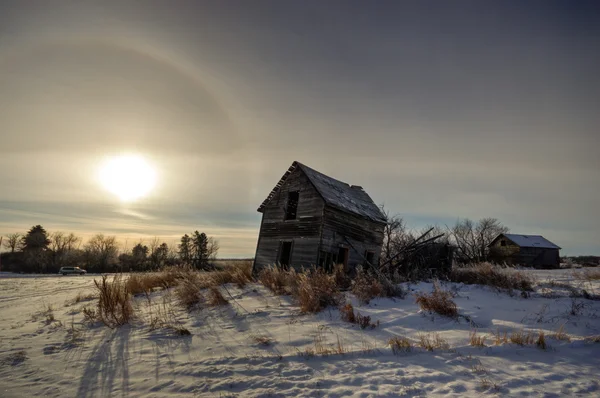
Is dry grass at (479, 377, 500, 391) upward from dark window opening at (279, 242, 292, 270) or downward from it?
downward

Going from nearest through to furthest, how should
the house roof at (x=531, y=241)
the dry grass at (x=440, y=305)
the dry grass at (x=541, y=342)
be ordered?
the dry grass at (x=541, y=342) → the dry grass at (x=440, y=305) → the house roof at (x=531, y=241)

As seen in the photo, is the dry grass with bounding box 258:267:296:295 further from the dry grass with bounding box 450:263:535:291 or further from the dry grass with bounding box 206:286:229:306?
the dry grass with bounding box 450:263:535:291

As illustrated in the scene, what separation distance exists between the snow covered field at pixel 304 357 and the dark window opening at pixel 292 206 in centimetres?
869

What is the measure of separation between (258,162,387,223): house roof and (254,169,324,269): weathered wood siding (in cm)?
27

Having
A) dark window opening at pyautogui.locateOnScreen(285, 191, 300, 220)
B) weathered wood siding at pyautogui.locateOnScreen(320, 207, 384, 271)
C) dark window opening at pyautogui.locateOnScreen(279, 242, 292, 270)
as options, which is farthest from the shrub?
dark window opening at pyautogui.locateOnScreen(285, 191, 300, 220)

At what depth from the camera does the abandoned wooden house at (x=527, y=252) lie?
38.9 m

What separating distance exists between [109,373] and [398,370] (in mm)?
4486

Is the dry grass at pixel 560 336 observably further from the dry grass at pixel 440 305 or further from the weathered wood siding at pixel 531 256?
the weathered wood siding at pixel 531 256

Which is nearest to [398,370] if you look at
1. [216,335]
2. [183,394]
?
[183,394]

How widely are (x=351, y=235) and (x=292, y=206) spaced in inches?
146

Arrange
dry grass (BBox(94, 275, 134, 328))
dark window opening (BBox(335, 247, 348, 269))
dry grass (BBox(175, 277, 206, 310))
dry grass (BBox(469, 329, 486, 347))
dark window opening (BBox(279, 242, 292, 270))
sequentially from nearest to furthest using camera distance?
dry grass (BBox(469, 329, 486, 347)) → dry grass (BBox(94, 275, 134, 328)) → dry grass (BBox(175, 277, 206, 310)) → dark window opening (BBox(335, 247, 348, 269)) → dark window opening (BBox(279, 242, 292, 270))

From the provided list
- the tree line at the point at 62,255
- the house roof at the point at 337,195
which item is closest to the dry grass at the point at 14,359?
the house roof at the point at 337,195

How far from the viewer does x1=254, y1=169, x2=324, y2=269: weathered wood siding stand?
568 inches

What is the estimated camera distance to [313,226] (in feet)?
47.7
